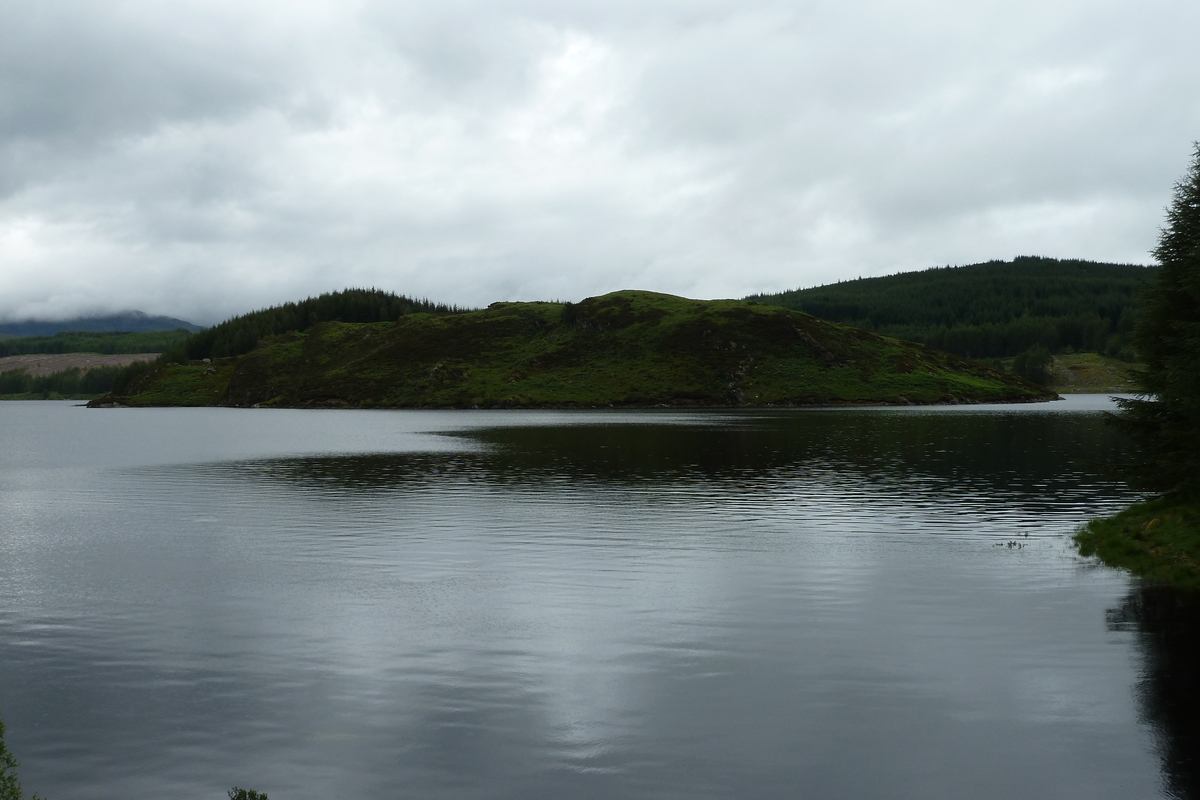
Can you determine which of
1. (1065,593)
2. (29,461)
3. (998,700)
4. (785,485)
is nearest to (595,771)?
(998,700)

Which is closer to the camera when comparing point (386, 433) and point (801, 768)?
point (801, 768)

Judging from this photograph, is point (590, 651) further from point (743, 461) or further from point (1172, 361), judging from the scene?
point (743, 461)

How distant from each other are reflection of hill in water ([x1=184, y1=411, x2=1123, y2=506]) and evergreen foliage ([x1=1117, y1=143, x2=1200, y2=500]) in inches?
131

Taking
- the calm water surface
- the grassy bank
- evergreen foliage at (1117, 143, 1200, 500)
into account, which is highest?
evergreen foliage at (1117, 143, 1200, 500)

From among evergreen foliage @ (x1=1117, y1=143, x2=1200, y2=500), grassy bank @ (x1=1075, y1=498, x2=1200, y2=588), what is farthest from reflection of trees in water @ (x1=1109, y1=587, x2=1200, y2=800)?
evergreen foliage @ (x1=1117, y1=143, x2=1200, y2=500)

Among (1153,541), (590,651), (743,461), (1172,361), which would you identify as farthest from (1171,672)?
(743,461)

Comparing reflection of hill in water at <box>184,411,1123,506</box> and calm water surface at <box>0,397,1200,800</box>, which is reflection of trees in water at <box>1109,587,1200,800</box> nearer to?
calm water surface at <box>0,397,1200,800</box>

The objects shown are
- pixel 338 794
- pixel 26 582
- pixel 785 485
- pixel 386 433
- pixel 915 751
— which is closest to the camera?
pixel 338 794

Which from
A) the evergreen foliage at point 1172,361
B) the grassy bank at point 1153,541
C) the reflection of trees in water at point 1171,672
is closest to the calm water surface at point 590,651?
the reflection of trees in water at point 1171,672

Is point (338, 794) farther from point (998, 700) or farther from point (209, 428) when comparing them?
point (209, 428)

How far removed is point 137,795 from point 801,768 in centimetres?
1134

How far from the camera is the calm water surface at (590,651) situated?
15.0 meters

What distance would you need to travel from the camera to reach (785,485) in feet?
190

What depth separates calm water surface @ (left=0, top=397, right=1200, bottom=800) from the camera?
49.3 ft
